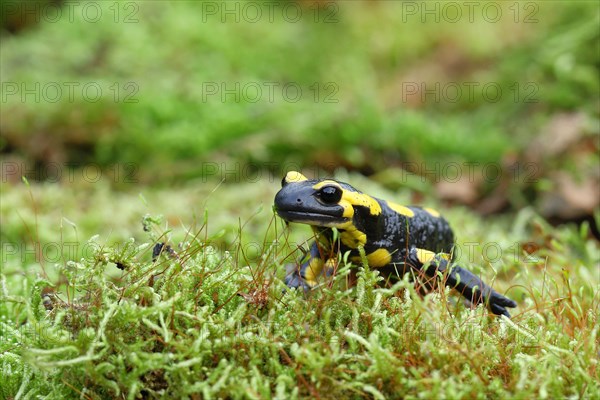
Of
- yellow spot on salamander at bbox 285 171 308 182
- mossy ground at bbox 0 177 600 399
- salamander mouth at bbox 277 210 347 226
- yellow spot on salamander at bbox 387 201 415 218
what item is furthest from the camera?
yellow spot on salamander at bbox 387 201 415 218

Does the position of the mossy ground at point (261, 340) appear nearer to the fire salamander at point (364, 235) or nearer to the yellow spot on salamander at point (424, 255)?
the fire salamander at point (364, 235)

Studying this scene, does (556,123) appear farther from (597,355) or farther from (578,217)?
(597,355)

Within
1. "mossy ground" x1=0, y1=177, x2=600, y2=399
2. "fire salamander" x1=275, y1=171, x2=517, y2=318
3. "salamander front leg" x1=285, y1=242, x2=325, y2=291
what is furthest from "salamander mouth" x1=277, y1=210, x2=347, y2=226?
"salamander front leg" x1=285, y1=242, x2=325, y2=291

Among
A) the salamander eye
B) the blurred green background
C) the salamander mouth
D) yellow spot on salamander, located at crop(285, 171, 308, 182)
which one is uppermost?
yellow spot on salamander, located at crop(285, 171, 308, 182)

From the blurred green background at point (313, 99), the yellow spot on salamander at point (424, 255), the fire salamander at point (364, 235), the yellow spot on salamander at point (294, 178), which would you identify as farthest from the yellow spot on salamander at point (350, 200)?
the blurred green background at point (313, 99)

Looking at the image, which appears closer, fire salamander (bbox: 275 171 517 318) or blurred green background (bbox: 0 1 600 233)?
fire salamander (bbox: 275 171 517 318)

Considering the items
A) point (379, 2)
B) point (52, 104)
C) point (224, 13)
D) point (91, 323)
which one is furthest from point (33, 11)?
point (91, 323)

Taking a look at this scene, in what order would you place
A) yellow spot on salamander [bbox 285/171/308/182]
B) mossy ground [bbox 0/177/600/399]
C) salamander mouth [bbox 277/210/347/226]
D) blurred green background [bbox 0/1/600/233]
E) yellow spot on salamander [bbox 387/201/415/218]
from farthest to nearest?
blurred green background [bbox 0/1/600/233]
yellow spot on salamander [bbox 387/201/415/218]
yellow spot on salamander [bbox 285/171/308/182]
salamander mouth [bbox 277/210/347/226]
mossy ground [bbox 0/177/600/399]

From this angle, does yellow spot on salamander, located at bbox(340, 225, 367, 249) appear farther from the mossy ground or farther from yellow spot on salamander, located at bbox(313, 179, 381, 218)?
the mossy ground
